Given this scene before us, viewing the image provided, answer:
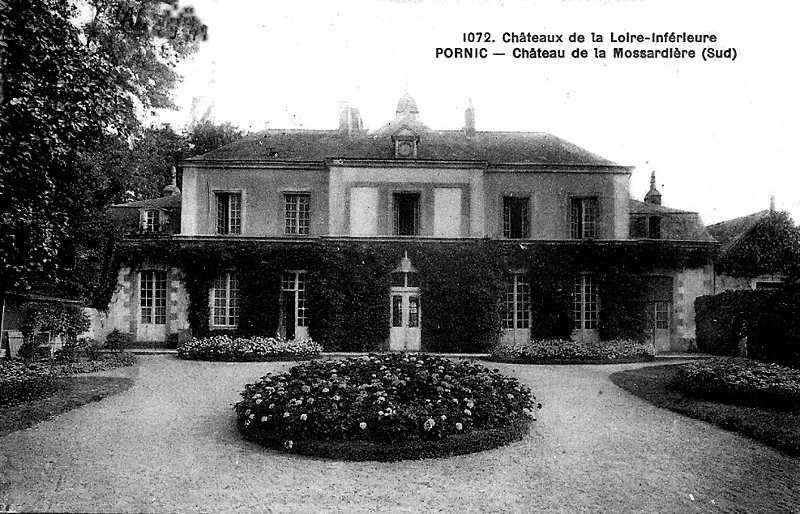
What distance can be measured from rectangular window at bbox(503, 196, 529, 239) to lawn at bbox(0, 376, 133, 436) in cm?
725

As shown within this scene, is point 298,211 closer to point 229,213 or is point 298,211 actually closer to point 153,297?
point 229,213

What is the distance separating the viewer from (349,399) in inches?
239

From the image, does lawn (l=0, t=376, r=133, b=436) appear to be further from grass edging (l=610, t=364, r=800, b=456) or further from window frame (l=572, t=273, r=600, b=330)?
grass edging (l=610, t=364, r=800, b=456)

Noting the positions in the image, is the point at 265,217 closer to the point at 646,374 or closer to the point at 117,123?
the point at 117,123

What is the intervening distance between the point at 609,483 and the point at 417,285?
19.0 ft

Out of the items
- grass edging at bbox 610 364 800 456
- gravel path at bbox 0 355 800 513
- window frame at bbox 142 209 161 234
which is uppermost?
window frame at bbox 142 209 161 234

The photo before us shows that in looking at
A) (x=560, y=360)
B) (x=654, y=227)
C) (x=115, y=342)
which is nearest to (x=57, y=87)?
(x=115, y=342)

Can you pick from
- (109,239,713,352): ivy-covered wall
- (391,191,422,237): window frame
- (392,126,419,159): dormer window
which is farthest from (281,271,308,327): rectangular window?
(392,126,419,159): dormer window

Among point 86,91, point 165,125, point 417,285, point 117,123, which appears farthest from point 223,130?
point 417,285

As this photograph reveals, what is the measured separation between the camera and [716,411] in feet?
23.9

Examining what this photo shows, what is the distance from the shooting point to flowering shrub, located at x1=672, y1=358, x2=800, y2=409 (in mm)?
7500

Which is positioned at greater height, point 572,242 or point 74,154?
point 74,154

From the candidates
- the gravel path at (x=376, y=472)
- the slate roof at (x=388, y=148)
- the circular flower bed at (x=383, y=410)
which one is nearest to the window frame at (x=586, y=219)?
the slate roof at (x=388, y=148)

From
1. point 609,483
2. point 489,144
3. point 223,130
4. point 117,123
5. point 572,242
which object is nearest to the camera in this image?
point 609,483
